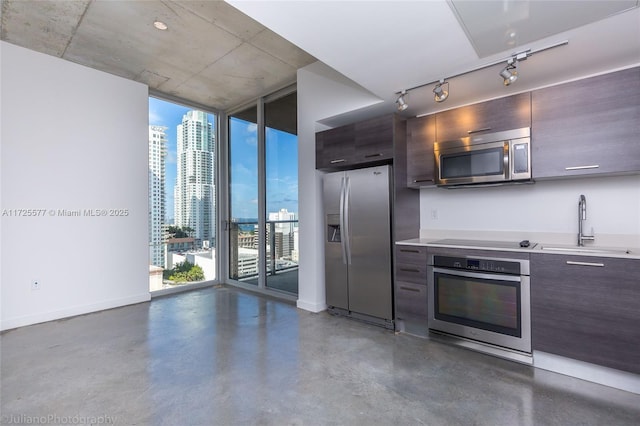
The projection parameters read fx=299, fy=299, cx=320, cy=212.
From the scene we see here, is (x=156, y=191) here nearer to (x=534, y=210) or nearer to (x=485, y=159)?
(x=485, y=159)

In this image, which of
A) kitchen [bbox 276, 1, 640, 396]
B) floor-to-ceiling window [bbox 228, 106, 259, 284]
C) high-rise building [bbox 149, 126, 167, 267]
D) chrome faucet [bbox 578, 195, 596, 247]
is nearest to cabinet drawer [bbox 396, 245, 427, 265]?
kitchen [bbox 276, 1, 640, 396]

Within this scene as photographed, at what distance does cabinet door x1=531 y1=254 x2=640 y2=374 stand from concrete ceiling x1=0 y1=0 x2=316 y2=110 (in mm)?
Result: 3399

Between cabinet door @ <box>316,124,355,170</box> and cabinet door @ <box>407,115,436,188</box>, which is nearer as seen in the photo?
cabinet door @ <box>407,115,436,188</box>

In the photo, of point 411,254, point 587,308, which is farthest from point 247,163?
point 587,308

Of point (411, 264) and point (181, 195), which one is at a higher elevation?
point (181, 195)

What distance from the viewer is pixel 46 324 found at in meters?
3.51

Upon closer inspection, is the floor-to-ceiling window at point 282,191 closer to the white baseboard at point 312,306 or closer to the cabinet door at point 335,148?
the white baseboard at point 312,306

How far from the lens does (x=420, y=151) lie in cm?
326

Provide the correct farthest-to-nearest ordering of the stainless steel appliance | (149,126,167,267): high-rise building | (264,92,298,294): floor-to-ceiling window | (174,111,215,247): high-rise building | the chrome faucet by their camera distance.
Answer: (174,111,215,247): high-rise building
(149,126,167,267): high-rise building
(264,92,298,294): floor-to-ceiling window
the chrome faucet
the stainless steel appliance

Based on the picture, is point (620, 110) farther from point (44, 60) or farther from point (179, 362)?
point (44, 60)

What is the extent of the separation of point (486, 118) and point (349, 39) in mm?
1591

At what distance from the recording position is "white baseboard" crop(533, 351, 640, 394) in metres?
2.07

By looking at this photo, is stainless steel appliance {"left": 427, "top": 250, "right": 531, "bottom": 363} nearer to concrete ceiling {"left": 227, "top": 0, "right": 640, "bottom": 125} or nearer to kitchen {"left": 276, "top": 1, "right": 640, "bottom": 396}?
kitchen {"left": 276, "top": 1, "right": 640, "bottom": 396}

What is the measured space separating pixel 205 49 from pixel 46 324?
372 cm
